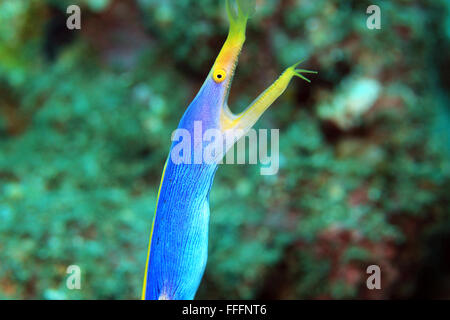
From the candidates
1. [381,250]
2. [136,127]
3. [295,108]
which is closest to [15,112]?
[136,127]

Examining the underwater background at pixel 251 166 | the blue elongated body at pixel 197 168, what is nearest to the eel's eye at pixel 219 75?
the blue elongated body at pixel 197 168

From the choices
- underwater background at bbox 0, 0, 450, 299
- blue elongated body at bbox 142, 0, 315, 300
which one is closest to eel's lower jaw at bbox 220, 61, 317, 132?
blue elongated body at bbox 142, 0, 315, 300

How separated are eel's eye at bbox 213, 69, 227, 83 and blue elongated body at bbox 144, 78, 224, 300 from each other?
0.02 meters

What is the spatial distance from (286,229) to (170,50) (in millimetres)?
2107

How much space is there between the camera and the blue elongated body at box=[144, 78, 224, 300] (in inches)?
42.2

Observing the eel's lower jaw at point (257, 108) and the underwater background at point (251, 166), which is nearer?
the eel's lower jaw at point (257, 108)

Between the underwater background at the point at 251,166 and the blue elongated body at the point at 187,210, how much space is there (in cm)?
101

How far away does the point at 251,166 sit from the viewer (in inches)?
122

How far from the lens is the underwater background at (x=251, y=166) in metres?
2.30

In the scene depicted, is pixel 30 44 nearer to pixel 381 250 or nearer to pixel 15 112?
pixel 15 112

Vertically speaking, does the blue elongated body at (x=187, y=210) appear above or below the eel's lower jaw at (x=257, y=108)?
below

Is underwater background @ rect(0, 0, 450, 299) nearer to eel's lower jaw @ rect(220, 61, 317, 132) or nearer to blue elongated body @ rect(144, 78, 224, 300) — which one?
blue elongated body @ rect(144, 78, 224, 300)

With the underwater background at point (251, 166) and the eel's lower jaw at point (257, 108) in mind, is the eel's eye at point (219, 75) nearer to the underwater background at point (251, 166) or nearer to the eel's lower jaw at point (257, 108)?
the eel's lower jaw at point (257, 108)
